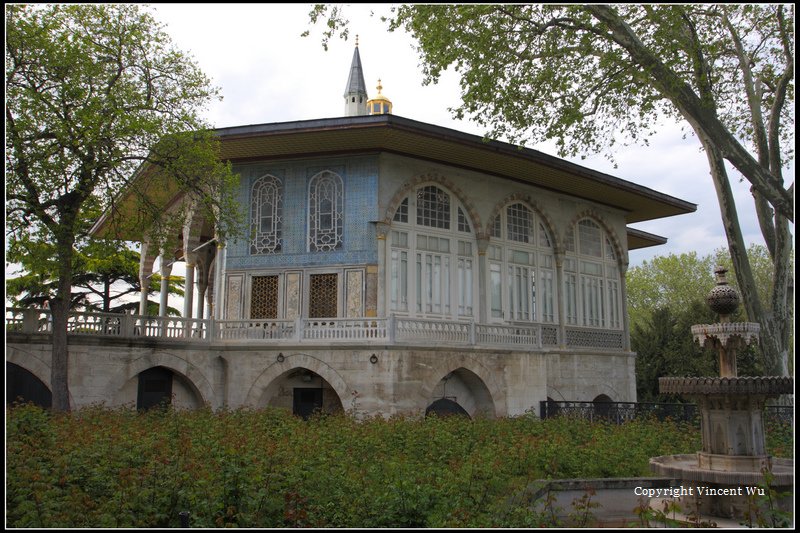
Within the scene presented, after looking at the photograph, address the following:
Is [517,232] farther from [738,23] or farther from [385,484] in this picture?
[385,484]

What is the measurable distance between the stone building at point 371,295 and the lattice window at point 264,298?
0.11 feet

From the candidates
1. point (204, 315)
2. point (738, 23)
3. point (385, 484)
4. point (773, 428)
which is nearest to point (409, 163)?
point (738, 23)

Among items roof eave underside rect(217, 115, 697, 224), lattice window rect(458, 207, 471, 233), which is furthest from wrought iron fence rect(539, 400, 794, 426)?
roof eave underside rect(217, 115, 697, 224)

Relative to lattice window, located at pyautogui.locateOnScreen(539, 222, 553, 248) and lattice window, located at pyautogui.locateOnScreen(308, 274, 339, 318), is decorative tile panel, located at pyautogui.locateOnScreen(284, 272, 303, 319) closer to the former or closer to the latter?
lattice window, located at pyautogui.locateOnScreen(308, 274, 339, 318)

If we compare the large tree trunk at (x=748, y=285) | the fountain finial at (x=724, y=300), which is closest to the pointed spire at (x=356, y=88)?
the large tree trunk at (x=748, y=285)

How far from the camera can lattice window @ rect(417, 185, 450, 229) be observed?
17359 millimetres

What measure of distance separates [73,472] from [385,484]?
10.3ft

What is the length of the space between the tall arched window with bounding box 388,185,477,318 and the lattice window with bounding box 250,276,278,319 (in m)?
2.88

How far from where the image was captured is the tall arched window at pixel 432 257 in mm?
16688

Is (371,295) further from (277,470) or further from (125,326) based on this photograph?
(277,470)

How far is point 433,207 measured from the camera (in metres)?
17.6

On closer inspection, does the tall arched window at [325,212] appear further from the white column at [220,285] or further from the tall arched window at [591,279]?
the tall arched window at [591,279]

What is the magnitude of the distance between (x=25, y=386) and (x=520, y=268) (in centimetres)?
1227

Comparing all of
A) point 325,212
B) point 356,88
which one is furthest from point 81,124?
point 356,88
